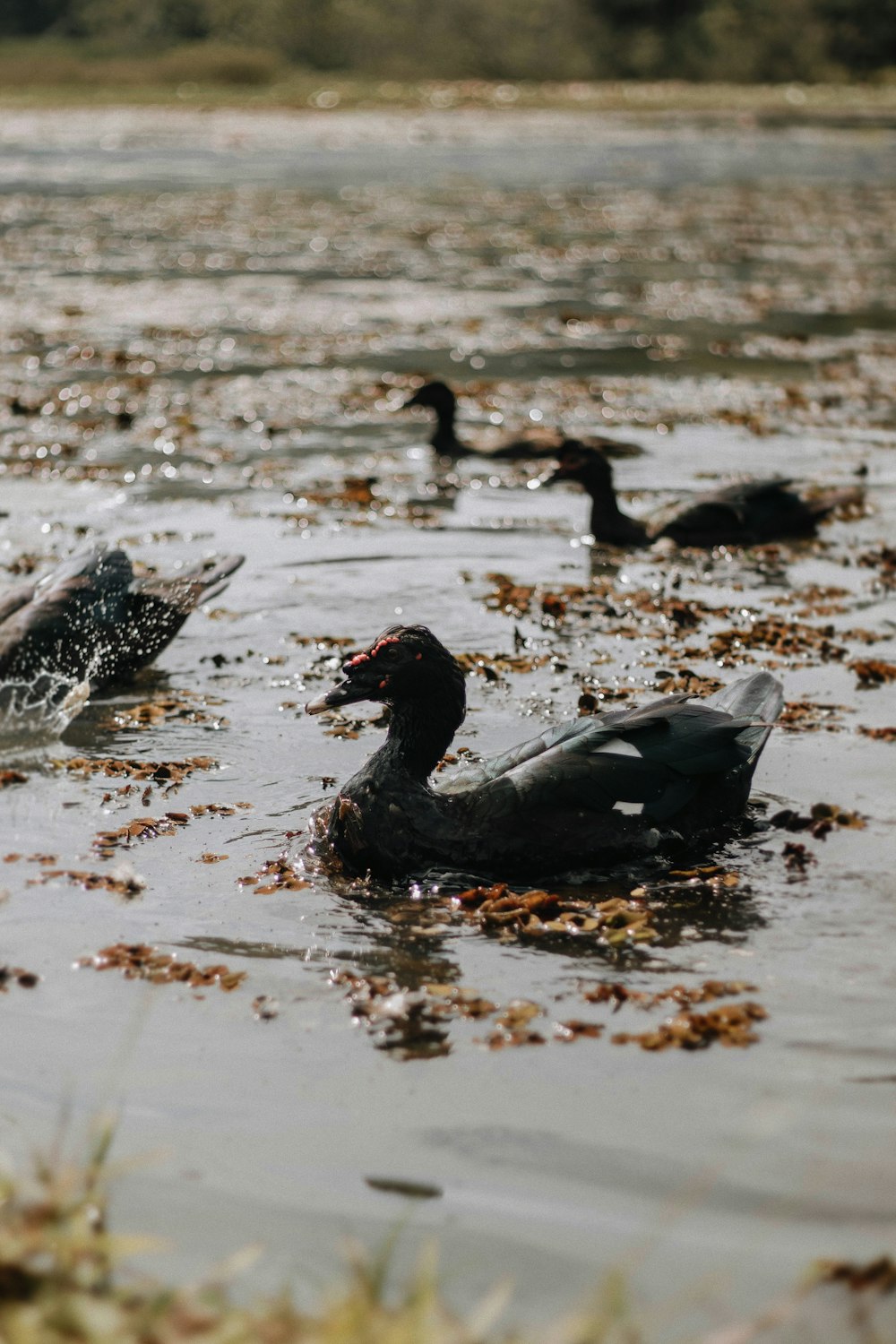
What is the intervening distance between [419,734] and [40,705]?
2.50 metres

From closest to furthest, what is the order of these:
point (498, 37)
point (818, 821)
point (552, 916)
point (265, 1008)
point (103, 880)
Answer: point (265, 1008) < point (552, 916) < point (103, 880) < point (818, 821) < point (498, 37)

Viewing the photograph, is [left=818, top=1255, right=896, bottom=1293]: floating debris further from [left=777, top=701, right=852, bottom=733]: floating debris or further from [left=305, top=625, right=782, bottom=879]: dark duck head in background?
[left=777, top=701, right=852, bottom=733]: floating debris

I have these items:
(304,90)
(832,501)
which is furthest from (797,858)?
(304,90)

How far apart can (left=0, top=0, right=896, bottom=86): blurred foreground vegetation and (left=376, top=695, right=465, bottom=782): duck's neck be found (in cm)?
8322

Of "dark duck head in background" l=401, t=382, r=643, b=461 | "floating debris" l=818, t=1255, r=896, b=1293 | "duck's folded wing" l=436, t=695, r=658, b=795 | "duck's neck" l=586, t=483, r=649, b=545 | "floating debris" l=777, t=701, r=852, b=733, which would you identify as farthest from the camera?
"dark duck head in background" l=401, t=382, r=643, b=461

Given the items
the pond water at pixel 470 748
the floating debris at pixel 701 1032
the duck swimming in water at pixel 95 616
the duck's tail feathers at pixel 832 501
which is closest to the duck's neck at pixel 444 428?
the pond water at pixel 470 748

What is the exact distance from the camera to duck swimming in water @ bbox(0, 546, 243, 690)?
8.51 metres

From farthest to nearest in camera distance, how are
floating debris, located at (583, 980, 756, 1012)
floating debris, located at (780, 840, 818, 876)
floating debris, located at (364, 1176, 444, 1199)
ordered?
floating debris, located at (780, 840, 818, 876)
floating debris, located at (583, 980, 756, 1012)
floating debris, located at (364, 1176, 444, 1199)

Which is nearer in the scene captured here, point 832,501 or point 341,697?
point 341,697

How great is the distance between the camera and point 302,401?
1645 centimetres

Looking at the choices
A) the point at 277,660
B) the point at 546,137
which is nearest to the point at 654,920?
the point at 277,660

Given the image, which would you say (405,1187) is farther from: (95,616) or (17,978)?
(95,616)

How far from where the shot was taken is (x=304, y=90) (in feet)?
259

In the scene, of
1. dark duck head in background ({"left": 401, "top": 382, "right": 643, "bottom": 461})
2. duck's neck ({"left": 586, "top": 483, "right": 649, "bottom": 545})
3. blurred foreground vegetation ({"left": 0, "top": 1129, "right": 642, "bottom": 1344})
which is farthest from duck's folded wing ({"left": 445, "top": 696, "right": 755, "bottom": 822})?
dark duck head in background ({"left": 401, "top": 382, "right": 643, "bottom": 461})
